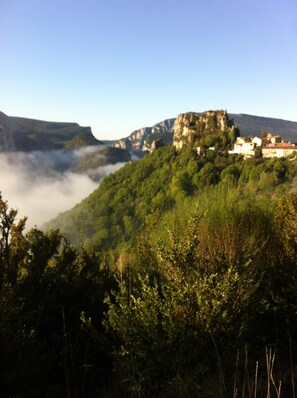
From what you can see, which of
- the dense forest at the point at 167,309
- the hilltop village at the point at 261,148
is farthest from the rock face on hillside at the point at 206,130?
the dense forest at the point at 167,309

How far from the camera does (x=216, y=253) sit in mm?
7094

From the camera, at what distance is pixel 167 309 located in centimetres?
566

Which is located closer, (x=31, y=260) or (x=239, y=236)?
(x=239, y=236)

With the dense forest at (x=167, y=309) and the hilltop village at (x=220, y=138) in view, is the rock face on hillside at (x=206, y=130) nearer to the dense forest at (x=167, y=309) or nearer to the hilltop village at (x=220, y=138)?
the hilltop village at (x=220, y=138)

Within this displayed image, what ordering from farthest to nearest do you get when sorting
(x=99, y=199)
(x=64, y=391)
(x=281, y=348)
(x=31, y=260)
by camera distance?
(x=99, y=199)
(x=31, y=260)
(x=281, y=348)
(x=64, y=391)

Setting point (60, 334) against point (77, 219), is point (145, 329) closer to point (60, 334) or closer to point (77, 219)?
point (60, 334)

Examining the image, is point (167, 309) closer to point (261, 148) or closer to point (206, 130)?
point (261, 148)

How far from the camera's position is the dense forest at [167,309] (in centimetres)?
553

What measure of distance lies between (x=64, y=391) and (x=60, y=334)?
151cm

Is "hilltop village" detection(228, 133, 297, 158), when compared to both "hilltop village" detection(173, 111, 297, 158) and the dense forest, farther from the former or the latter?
the dense forest

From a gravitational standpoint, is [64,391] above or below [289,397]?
below

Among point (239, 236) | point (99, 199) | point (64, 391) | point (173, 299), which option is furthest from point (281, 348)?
point (99, 199)

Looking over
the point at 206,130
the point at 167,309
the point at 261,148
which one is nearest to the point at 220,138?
the point at 206,130

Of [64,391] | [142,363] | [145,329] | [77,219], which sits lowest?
[77,219]
